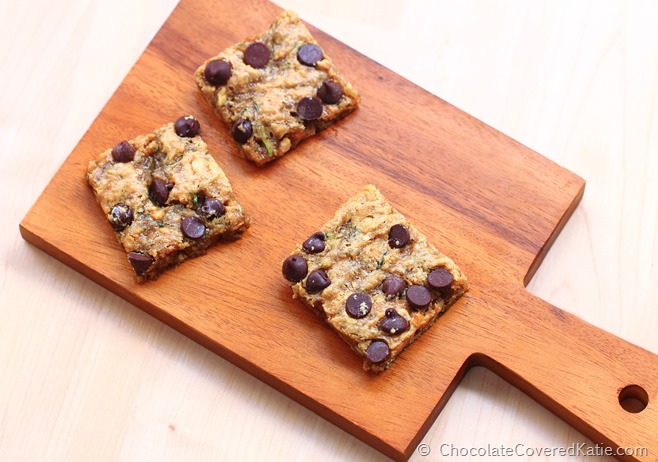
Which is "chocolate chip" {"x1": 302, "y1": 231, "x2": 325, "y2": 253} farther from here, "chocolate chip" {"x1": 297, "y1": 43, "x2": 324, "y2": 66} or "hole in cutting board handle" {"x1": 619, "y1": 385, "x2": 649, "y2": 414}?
"hole in cutting board handle" {"x1": 619, "y1": 385, "x2": 649, "y2": 414}

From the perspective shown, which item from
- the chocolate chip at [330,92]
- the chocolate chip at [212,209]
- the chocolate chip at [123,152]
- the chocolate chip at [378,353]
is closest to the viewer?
the chocolate chip at [378,353]

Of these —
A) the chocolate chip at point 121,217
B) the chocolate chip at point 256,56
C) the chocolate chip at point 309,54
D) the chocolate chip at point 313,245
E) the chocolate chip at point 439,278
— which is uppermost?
the chocolate chip at point 309,54

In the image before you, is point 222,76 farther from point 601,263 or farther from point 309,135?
point 601,263

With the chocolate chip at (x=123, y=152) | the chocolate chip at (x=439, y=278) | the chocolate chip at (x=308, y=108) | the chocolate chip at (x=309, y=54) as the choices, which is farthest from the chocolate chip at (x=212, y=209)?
the chocolate chip at (x=439, y=278)

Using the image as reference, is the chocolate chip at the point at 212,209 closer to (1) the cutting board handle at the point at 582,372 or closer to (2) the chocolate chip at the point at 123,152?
(2) the chocolate chip at the point at 123,152

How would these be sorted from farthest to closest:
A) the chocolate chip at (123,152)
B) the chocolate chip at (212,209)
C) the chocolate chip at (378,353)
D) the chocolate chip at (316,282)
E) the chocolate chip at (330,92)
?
1. the chocolate chip at (330,92)
2. the chocolate chip at (123,152)
3. the chocolate chip at (212,209)
4. the chocolate chip at (316,282)
5. the chocolate chip at (378,353)

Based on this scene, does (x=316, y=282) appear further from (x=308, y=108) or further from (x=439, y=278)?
(x=308, y=108)

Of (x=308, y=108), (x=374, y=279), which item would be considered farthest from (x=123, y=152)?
(x=374, y=279)

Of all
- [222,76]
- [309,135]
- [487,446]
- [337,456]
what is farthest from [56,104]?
[487,446]
